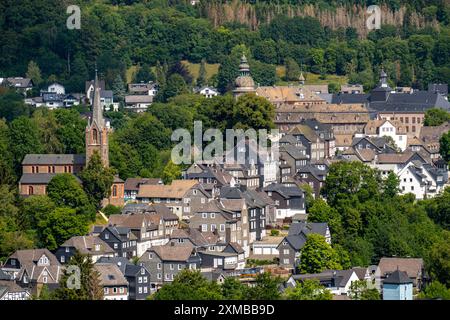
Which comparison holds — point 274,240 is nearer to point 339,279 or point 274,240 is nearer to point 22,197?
point 339,279

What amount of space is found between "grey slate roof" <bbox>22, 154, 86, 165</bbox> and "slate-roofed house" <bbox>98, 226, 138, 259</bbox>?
6463mm

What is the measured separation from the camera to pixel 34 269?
34844mm

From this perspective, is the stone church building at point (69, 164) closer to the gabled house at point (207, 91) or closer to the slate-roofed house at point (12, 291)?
the slate-roofed house at point (12, 291)

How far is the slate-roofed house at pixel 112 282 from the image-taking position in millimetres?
33281

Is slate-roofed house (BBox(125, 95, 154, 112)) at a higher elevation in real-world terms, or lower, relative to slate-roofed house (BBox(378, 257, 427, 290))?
higher

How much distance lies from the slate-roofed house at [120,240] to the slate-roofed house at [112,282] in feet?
8.51

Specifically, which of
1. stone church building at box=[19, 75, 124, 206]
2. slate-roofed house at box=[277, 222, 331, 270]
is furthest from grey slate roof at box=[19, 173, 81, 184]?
slate-roofed house at box=[277, 222, 331, 270]

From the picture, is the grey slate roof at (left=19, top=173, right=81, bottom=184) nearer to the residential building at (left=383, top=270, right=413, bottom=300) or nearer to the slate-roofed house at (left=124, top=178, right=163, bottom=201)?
the slate-roofed house at (left=124, top=178, right=163, bottom=201)

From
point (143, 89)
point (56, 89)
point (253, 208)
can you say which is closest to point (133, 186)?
point (253, 208)

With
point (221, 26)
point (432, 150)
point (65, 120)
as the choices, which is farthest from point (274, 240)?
point (221, 26)

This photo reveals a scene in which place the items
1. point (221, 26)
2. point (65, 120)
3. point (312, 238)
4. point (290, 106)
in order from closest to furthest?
point (312, 238) → point (65, 120) → point (290, 106) → point (221, 26)

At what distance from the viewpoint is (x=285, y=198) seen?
4334cm

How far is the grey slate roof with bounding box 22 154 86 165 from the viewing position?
43.7 metres

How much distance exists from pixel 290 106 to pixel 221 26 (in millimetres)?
24430
